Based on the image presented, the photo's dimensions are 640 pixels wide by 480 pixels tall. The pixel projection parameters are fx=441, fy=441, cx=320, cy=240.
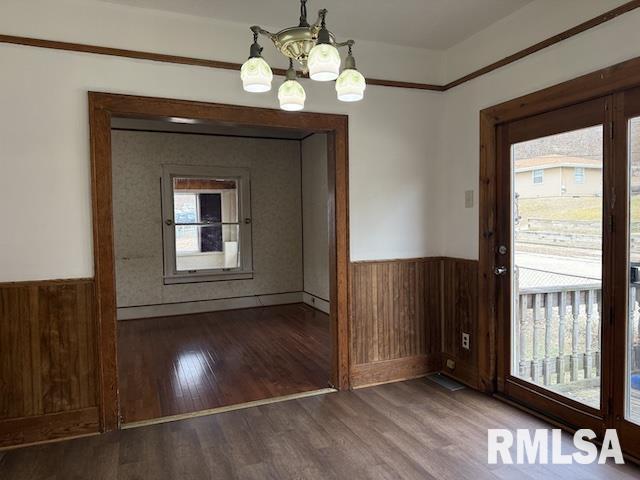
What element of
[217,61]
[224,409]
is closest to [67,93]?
[217,61]

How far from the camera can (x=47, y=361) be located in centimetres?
271

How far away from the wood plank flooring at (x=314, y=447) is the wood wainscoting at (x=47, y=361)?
138 millimetres

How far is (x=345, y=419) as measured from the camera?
295 centimetres

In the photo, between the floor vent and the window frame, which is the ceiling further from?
the floor vent

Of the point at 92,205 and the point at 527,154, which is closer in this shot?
the point at 92,205

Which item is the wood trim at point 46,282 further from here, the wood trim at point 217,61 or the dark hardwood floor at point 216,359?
the wood trim at point 217,61

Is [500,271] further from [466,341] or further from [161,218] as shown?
[161,218]

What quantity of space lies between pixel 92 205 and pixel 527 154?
2880 millimetres

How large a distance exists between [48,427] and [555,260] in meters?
3.35

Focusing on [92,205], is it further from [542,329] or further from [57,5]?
[542,329]

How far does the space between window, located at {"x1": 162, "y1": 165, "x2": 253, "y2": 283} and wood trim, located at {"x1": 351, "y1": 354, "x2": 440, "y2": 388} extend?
3.29 m

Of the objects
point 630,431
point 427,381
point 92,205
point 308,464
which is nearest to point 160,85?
point 92,205

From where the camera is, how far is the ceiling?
282 cm

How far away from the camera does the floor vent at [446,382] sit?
136 inches
